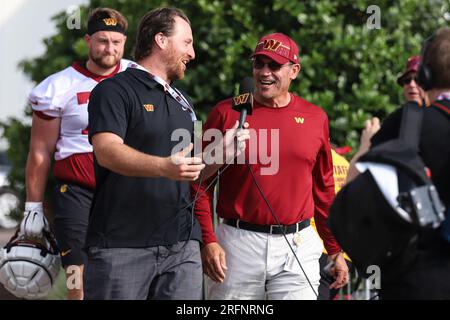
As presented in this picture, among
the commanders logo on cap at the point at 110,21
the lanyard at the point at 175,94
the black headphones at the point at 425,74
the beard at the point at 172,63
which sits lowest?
the black headphones at the point at 425,74

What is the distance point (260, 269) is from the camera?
19.5 ft

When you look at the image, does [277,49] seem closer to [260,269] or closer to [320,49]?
[260,269]

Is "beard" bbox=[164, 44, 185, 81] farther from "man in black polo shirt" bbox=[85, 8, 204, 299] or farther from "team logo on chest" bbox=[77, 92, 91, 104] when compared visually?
"team logo on chest" bbox=[77, 92, 91, 104]

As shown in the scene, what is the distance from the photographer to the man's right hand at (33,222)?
255 inches

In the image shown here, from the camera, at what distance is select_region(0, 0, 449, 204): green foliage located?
923 cm

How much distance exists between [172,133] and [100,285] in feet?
2.79

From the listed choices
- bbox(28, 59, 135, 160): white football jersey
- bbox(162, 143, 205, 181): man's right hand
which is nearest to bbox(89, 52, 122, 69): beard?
bbox(28, 59, 135, 160): white football jersey

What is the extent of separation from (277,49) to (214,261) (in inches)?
53.7

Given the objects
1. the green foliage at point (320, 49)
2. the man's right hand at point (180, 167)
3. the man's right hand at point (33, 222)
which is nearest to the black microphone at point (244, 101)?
the man's right hand at point (180, 167)

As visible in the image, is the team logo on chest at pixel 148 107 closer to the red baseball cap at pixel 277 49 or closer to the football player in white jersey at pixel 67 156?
the red baseball cap at pixel 277 49

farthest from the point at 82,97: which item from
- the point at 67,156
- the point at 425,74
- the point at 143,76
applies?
the point at 425,74

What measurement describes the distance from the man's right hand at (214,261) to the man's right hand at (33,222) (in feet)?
4.14

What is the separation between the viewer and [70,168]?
22.3 feet
